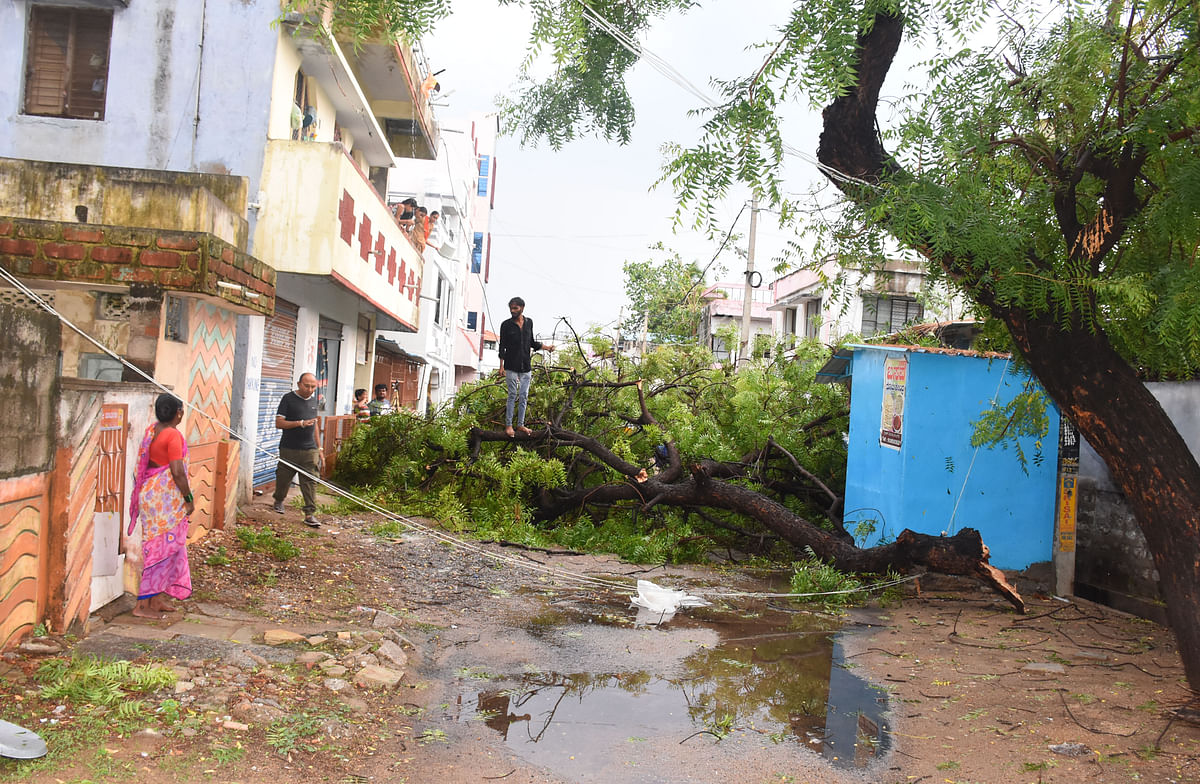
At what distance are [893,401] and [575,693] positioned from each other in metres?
5.80

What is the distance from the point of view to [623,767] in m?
4.31

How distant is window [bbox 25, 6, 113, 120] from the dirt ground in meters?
7.15

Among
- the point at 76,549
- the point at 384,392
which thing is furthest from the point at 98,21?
the point at 76,549

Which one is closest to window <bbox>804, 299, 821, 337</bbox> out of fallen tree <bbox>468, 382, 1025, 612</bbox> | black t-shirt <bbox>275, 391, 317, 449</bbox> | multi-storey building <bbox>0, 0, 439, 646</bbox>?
multi-storey building <bbox>0, 0, 439, 646</bbox>

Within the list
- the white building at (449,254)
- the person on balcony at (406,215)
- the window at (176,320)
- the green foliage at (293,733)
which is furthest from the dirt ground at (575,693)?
the white building at (449,254)

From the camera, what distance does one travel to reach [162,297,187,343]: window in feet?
25.1

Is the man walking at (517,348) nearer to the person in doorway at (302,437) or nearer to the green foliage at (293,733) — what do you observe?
the person in doorway at (302,437)

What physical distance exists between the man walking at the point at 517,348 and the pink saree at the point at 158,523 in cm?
457

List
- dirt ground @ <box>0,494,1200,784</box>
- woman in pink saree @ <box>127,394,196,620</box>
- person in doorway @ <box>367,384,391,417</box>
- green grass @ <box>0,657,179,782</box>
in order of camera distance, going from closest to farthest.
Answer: green grass @ <box>0,657,179,782</box> → dirt ground @ <box>0,494,1200,784</box> → woman in pink saree @ <box>127,394,196,620</box> → person in doorway @ <box>367,384,391,417</box>

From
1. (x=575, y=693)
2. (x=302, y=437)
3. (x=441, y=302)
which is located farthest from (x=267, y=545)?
(x=441, y=302)

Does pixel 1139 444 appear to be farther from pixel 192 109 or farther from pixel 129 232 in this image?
pixel 192 109

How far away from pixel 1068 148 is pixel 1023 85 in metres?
0.56

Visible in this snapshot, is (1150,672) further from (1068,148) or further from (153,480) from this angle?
(153,480)

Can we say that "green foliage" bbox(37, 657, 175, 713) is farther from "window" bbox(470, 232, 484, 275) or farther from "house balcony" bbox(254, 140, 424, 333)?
"window" bbox(470, 232, 484, 275)
